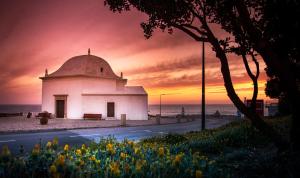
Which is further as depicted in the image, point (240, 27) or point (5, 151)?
point (240, 27)

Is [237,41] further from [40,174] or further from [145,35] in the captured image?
[40,174]

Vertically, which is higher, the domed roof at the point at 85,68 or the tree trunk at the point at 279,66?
the domed roof at the point at 85,68

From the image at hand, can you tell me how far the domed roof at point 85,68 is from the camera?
132 feet

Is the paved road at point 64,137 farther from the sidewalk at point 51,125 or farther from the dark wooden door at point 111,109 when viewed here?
the dark wooden door at point 111,109

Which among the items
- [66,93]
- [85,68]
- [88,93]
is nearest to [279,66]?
[88,93]

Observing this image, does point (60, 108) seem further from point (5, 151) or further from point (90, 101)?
point (5, 151)

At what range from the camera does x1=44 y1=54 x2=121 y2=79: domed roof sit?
1578 inches

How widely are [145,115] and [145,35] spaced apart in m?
29.0

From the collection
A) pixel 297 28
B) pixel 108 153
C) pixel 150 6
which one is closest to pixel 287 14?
pixel 297 28

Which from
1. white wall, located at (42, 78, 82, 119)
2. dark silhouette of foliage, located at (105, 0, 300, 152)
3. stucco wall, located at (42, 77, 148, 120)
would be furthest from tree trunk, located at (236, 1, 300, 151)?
white wall, located at (42, 78, 82, 119)

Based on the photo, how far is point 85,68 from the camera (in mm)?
40375

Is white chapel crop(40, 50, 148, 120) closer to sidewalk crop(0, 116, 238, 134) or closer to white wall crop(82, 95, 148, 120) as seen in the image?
white wall crop(82, 95, 148, 120)

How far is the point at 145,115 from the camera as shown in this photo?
38594mm

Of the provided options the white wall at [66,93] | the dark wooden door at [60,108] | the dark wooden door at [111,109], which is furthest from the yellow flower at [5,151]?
the dark wooden door at [60,108]
